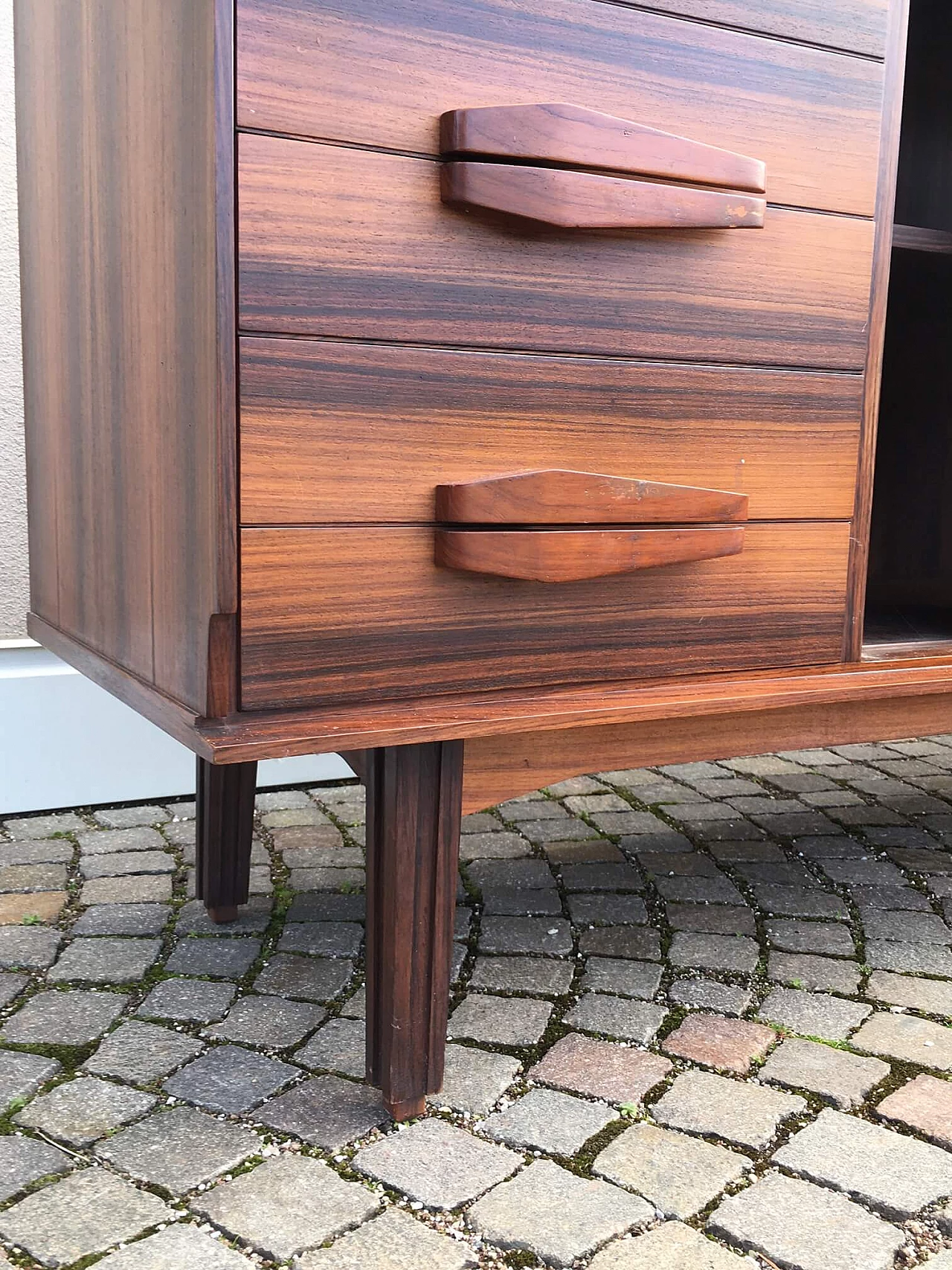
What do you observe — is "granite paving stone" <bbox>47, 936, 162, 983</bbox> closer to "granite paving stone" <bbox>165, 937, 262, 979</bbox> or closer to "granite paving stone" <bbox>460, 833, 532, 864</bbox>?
"granite paving stone" <bbox>165, 937, 262, 979</bbox>

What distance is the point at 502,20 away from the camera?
120 cm

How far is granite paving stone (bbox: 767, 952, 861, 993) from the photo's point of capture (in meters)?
1.73

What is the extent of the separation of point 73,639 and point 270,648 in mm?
581

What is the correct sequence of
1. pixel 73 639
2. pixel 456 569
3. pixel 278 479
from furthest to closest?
pixel 73 639, pixel 456 569, pixel 278 479

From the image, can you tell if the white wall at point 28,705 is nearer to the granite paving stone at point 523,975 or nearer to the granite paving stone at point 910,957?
the granite paving stone at point 523,975

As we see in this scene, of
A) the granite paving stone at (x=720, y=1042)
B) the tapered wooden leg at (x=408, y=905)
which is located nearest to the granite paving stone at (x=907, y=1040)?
the granite paving stone at (x=720, y=1042)

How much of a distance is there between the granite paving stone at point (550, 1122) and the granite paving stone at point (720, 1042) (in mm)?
182

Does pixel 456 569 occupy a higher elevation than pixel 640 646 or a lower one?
higher

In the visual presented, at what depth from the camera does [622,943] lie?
1.87 meters

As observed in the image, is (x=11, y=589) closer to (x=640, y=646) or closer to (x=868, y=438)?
(x=640, y=646)

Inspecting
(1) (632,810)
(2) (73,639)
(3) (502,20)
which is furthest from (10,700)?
(3) (502,20)

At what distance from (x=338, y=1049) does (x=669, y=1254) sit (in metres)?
0.54

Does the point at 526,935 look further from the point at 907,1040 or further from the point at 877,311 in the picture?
the point at 877,311

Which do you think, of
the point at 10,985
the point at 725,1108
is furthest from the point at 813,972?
the point at 10,985
